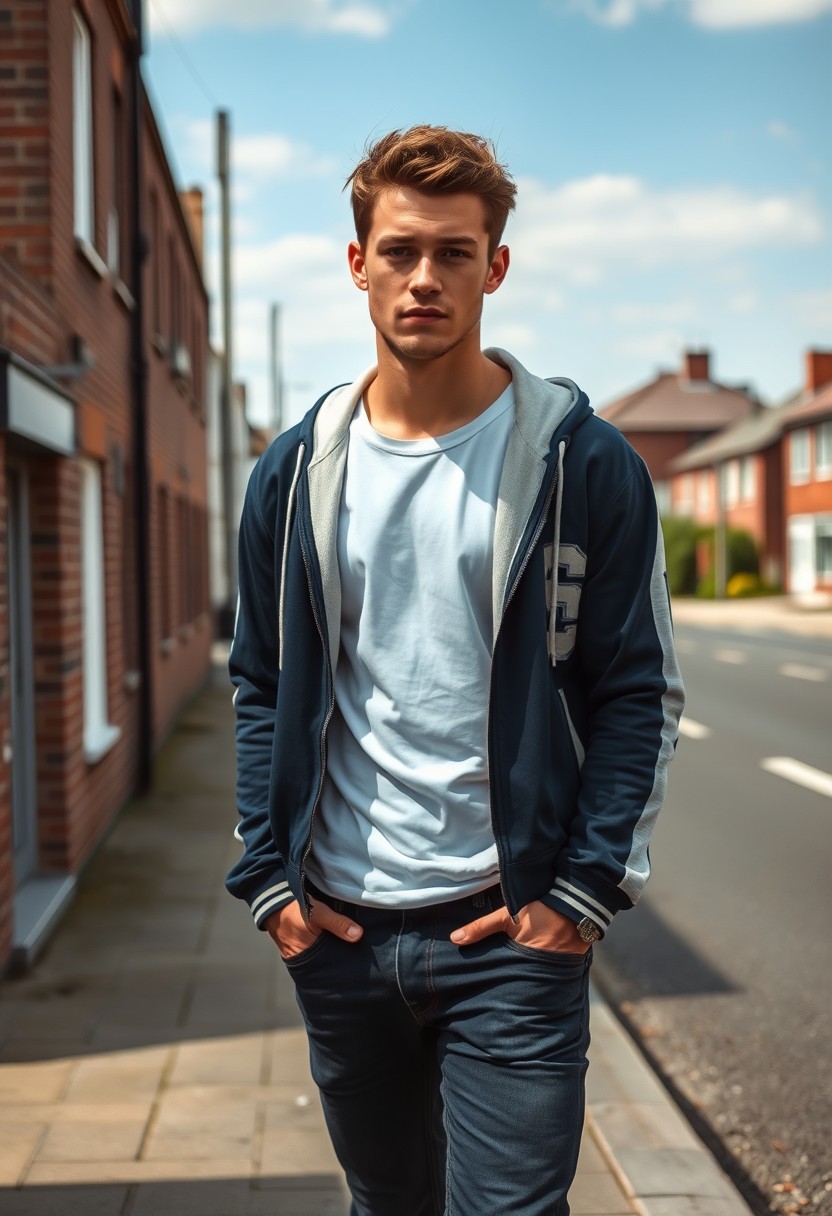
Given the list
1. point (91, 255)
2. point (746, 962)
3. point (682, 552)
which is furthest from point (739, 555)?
point (746, 962)

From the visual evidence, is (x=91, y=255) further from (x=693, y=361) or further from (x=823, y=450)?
(x=693, y=361)

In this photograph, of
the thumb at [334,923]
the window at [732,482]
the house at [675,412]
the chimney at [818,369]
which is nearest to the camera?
the thumb at [334,923]

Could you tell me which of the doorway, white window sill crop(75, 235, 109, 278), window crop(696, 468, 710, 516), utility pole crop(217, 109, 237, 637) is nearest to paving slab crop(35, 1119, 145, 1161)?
the doorway

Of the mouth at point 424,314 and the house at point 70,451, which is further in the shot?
the house at point 70,451

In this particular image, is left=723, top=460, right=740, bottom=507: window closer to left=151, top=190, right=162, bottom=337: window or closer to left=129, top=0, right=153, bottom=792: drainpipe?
left=151, top=190, right=162, bottom=337: window

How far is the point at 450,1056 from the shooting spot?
7.16 feet

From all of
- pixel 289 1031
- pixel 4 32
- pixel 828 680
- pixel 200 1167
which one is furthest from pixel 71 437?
pixel 828 680

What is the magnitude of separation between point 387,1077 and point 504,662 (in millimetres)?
737

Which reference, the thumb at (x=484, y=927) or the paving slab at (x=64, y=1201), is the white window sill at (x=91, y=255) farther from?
the thumb at (x=484, y=927)

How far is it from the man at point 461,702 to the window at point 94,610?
6.32 metres

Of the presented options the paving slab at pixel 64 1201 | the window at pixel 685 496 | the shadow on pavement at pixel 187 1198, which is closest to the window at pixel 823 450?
the window at pixel 685 496

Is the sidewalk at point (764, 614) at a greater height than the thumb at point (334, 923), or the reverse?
the thumb at point (334, 923)

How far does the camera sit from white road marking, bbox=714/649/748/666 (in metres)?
22.9

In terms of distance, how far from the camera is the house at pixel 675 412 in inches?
2955
